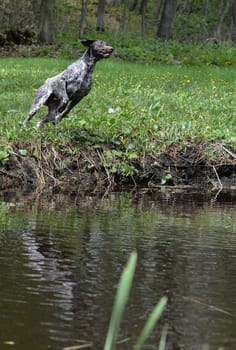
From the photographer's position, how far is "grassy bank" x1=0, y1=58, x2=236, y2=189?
9961 millimetres

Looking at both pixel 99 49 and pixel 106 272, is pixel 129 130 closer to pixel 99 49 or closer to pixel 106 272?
pixel 99 49

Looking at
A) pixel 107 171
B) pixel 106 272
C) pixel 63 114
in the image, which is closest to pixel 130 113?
pixel 107 171

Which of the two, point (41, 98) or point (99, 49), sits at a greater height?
point (99, 49)

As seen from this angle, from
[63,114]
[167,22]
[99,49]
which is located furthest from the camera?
[167,22]

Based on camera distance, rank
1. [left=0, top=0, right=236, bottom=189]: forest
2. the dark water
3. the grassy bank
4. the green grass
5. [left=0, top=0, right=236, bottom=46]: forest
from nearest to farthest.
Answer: the dark water < [left=0, top=0, right=236, bottom=189]: forest < the grassy bank < the green grass < [left=0, top=0, right=236, bottom=46]: forest

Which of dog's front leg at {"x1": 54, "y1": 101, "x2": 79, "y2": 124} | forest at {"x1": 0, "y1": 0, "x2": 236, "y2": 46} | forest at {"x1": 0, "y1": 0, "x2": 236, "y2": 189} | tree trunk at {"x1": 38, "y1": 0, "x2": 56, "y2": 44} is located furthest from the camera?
forest at {"x1": 0, "y1": 0, "x2": 236, "y2": 46}

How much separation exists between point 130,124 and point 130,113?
717 millimetres

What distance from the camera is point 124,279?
5.15 feet

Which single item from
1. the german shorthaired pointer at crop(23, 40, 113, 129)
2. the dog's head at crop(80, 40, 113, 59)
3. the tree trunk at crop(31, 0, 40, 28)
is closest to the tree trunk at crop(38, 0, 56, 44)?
the tree trunk at crop(31, 0, 40, 28)

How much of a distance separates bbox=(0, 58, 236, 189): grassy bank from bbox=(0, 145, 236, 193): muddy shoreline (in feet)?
0.13

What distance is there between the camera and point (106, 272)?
4551mm

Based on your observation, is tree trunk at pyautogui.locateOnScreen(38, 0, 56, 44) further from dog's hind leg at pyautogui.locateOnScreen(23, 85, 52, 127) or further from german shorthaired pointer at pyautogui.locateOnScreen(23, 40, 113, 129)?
german shorthaired pointer at pyautogui.locateOnScreen(23, 40, 113, 129)

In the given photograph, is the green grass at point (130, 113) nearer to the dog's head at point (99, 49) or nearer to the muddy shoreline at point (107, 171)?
the muddy shoreline at point (107, 171)

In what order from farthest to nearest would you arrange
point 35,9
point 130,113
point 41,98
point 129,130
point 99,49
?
point 35,9, point 130,113, point 129,130, point 41,98, point 99,49
